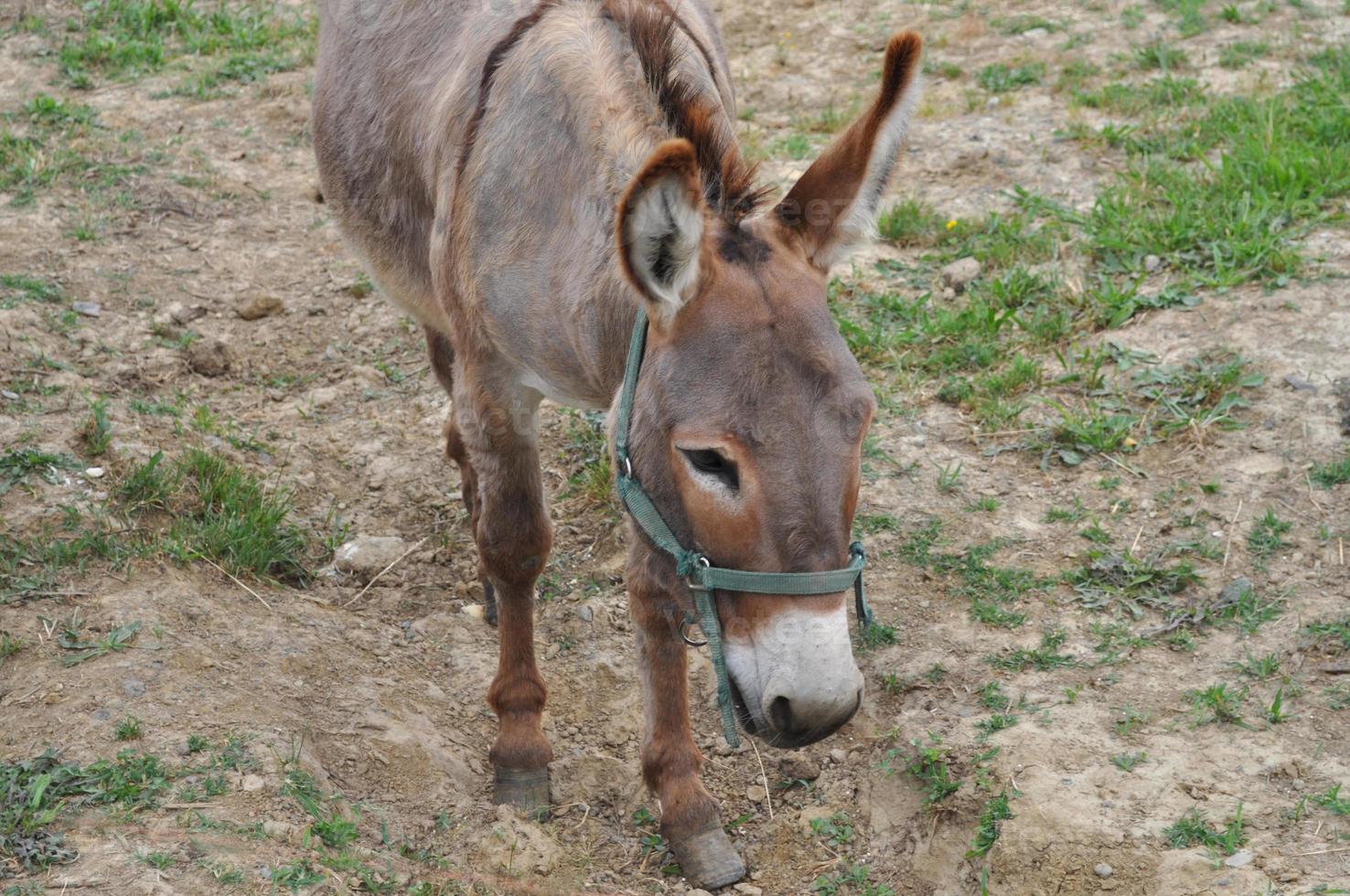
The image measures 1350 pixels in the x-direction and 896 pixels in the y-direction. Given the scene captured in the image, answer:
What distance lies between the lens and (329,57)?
177 inches

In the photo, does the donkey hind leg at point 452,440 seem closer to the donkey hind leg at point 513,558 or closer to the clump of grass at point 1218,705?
the donkey hind leg at point 513,558

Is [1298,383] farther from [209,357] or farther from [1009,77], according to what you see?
[209,357]

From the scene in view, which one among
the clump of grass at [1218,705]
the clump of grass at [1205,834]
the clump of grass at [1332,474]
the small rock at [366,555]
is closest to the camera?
the clump of grass at [1205,834]

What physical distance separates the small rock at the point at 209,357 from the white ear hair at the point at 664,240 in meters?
3.33

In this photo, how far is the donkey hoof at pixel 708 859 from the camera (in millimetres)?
3357

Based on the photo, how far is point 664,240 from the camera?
2.51m

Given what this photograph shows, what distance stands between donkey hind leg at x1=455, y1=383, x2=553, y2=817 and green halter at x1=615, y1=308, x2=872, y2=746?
28.1 inches

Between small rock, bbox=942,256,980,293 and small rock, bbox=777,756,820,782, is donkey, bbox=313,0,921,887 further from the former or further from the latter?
small rock, bbox=942,256,980,293

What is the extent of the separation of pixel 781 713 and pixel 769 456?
0.52 meters

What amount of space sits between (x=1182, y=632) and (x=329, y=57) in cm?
347

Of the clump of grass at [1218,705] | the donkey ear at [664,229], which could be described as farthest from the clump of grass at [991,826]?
the donkey ear at [664,229]

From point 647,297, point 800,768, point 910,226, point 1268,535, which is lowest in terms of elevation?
point 800,768

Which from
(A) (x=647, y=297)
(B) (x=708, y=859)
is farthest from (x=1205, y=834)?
(A) (x=647, y=297)

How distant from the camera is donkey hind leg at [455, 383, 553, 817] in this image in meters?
3.50
